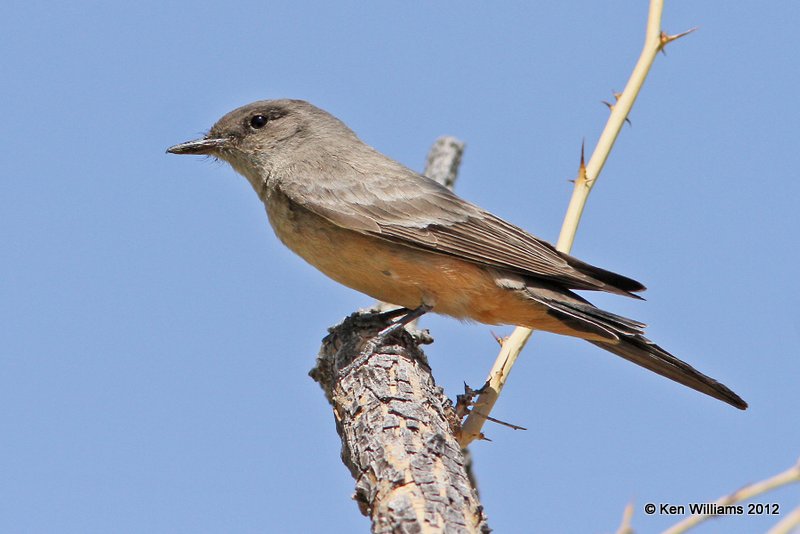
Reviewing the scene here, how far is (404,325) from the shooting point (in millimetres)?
6242

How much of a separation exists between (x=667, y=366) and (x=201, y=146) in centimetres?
429

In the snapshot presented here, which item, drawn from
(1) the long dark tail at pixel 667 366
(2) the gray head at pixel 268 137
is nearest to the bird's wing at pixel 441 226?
(1) the long dark tail at pixel 667 366

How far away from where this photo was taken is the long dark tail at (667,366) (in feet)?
19.5

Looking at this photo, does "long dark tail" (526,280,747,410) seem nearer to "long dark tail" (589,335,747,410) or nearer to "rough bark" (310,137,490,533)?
"long dark tail" (589,335,747,410)

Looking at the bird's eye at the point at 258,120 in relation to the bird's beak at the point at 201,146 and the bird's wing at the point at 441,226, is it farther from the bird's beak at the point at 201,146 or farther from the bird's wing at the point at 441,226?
the bird's wing at the point at 441,226

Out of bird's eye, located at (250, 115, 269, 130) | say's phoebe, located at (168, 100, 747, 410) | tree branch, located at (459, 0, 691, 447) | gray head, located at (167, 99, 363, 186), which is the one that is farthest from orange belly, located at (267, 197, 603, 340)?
bird's eye, located at (250, 115, 269, 130)

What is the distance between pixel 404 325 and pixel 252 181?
215 cm

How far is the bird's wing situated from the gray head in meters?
0.70

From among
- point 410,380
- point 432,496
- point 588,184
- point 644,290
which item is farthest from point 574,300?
point 432,496

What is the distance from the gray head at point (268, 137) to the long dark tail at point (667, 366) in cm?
288

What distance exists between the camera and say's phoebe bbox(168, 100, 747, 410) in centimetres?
628

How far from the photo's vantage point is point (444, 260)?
649 centimetres

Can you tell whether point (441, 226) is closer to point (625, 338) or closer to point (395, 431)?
point (625, 338)

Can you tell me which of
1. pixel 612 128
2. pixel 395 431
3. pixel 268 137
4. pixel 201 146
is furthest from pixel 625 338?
pixel 201 146
